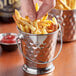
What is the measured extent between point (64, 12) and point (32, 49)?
352mm

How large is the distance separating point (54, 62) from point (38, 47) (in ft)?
0.62

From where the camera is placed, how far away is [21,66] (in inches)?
46.0

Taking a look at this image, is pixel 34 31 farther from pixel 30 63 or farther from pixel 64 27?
pixel 64 27

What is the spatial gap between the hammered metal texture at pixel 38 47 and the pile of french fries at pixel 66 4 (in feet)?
0.89

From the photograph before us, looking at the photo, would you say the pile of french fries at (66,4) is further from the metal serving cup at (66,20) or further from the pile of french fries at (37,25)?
the pile of french fries at (37,25)

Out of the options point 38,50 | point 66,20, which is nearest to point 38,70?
point 38,50

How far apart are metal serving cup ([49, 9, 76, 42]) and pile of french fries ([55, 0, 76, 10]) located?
0.02 metres

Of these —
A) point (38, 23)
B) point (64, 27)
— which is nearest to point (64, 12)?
point (64, 27)

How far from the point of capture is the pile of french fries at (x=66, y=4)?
1281 millimetres

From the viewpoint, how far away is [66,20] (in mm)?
1329

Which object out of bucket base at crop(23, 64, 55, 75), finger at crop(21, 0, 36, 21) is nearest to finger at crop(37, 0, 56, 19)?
finger at crop(21, 0, 36, 21)

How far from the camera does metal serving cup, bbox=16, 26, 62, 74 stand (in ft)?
3.40

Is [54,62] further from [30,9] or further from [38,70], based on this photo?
[30,9]

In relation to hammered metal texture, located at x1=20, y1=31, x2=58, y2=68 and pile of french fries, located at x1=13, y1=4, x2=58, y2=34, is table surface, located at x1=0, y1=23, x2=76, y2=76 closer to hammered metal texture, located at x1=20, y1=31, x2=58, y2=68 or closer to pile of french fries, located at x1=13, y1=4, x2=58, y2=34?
hammered metal texture, located at x1=20, y1=31, x2=58, y2=68
